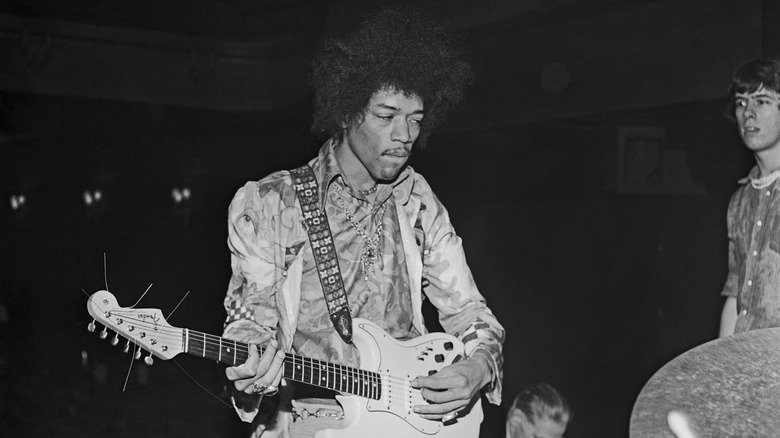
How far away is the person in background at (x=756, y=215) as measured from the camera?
2580 mm

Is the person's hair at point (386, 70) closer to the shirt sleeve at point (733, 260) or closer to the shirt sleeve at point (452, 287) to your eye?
the shirt sleeve at point (452, 287)

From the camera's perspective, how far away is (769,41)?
3.16 metres

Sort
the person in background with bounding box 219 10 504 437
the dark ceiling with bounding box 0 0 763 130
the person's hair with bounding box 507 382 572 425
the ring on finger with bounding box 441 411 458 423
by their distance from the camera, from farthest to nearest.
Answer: the person's hair with bounding box 507 382 572 425 < the dark ceiling with bounding box 0 0 763 130 < the ring on finger with bounding box 441 411 458 423 < the person in background with bounding box 219 10 504 437

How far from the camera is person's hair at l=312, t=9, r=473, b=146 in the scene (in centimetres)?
228

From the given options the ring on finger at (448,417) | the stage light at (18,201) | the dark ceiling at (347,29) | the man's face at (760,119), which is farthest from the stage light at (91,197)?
the man's face at (760,119)

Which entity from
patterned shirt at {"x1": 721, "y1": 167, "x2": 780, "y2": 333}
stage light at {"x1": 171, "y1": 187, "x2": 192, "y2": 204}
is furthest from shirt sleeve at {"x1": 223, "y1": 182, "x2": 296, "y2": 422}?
stage light at {"x1": 171, "y1": 187, "x2": 192, "y2": 204}

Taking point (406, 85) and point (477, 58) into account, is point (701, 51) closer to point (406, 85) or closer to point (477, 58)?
point (477, 58)

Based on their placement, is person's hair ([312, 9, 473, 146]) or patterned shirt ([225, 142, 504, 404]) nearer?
patterned shirt ([225, 142, 504, 404])

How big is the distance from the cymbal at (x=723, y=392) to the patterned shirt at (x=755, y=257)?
0.62 m

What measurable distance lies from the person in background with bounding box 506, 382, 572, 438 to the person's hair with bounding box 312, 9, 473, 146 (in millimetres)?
1689

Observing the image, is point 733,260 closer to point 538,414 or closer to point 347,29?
point 538,414

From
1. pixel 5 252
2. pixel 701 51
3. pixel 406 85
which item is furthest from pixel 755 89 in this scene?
pixel 5 252

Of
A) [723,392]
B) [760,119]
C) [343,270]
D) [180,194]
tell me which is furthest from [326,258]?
[180,194]

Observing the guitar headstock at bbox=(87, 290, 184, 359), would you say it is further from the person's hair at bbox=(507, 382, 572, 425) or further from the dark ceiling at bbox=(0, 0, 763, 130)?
the person's hair at bbox=(507, 382, 572, 425)
